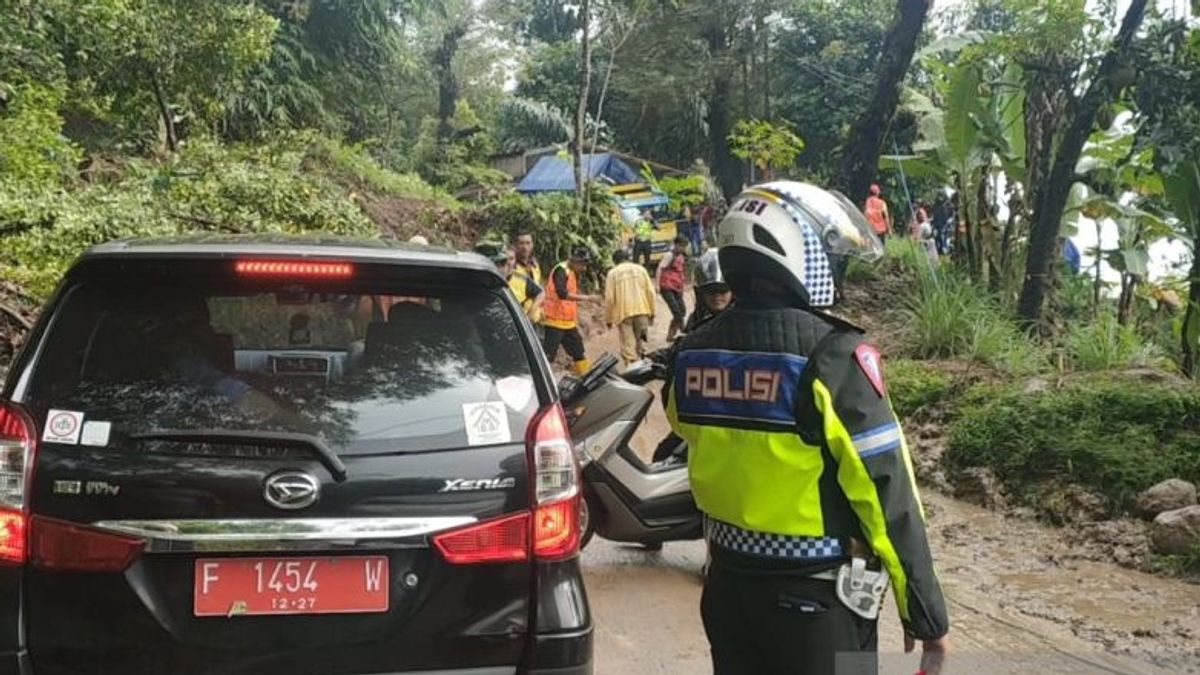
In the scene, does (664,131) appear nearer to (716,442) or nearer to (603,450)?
(603,450)

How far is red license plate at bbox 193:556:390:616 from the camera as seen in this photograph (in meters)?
2.46

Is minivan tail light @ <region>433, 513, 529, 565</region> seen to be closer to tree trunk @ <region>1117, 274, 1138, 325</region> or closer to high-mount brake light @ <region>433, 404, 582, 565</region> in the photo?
high-mount brake light @ <region>433, 404, 582, 565</region>

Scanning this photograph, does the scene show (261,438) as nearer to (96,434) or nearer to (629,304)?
(96,434)

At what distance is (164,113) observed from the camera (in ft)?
48.7

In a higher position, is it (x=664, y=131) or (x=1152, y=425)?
(x=664, y=131)

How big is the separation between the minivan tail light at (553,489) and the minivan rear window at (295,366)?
0.22 feet

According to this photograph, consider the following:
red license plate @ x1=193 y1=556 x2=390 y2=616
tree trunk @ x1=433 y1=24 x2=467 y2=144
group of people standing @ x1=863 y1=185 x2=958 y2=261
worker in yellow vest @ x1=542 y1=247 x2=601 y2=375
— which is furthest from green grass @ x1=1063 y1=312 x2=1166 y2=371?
tree trunk @ x1=433 y1=24 x2=467 y2=144

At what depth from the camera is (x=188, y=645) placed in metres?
2.45

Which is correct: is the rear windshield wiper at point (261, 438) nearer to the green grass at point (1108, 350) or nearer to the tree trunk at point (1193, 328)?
the tree trunk at point (1193, 328)

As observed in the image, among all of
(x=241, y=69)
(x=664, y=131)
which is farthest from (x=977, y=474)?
(x=664, y=131)

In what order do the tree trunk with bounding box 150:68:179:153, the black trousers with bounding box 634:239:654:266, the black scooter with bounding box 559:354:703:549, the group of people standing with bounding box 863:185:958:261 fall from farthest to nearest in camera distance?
the black trousers with bounding box 634:239:654:266 < the group of people standing with bounding box 863:185:958:261 < the tree trunk with bounding box 150:68:179:153 < the black scooter with bounding box 559:354:703:549

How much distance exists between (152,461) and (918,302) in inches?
380

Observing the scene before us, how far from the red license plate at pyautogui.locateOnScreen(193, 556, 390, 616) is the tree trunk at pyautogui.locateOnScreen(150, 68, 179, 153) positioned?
1303cm

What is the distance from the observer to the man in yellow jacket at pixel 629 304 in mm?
A: 11141
